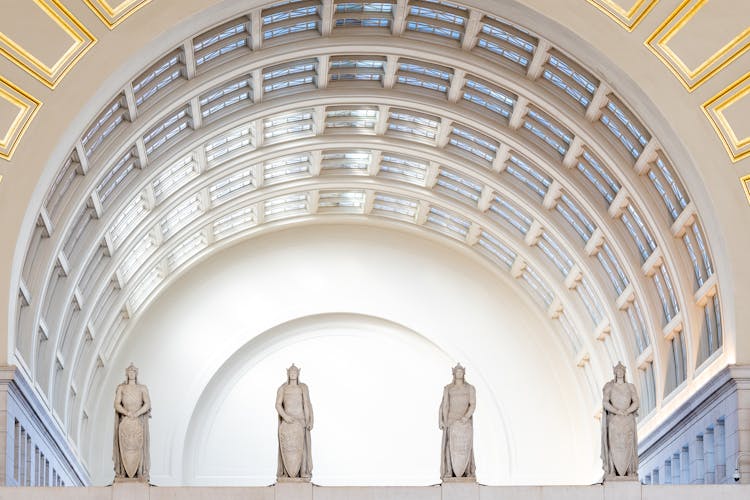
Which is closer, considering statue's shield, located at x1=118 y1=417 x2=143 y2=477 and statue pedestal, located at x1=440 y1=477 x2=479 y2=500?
statue pedestal, located at x1=440 y1=477 x2=479 y2=500

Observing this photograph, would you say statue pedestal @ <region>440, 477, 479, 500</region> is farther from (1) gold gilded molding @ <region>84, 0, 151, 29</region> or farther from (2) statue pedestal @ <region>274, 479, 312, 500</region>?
(1) gold gilded molding @ <region>84, 0, 151, 29</region>

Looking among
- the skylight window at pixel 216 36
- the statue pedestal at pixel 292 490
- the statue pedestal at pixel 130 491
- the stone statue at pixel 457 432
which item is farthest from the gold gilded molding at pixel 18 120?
the stone statue at pixel 457 432

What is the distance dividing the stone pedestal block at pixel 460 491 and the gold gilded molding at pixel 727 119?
12.9 metres

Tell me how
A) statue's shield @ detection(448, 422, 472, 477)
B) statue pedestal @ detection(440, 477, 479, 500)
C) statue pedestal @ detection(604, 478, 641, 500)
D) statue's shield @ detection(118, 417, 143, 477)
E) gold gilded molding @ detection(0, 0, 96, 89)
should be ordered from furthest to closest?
gold gilded molding @ detection(0, 0, 96, 89) → statue's shield @ detection(448, 422, 472, 477) → statue's shield @ detection(118, 417, 143, 477) → statue pedestal @ detection(440, 477, 479, 500) → statue pedestal @ detection(604, 478, 641, 500)

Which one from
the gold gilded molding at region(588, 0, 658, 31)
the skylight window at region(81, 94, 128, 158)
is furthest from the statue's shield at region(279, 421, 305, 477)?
the gold gilded molding at region(588, 0, 658, 31)

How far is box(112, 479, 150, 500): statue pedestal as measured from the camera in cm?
3744

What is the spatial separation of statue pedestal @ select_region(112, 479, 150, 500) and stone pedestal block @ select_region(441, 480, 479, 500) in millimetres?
7339

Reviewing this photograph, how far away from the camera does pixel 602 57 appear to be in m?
44.2

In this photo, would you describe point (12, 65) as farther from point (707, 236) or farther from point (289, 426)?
point (707, 236)

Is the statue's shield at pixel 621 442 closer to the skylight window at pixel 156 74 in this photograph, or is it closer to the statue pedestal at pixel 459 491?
the statue pedestal at pixel 459 491

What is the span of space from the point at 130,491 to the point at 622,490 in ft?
39.7

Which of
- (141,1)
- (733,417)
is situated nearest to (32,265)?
(141,1)

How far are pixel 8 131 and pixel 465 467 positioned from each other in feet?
51.6

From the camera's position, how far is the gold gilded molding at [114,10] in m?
41.4
